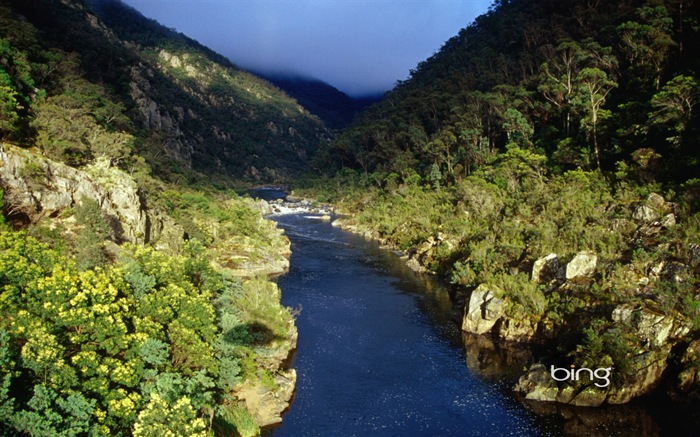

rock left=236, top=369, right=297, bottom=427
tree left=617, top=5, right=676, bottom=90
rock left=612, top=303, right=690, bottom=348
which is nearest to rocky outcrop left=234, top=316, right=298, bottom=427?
rock left=236, top=369, right=297, bottom=427

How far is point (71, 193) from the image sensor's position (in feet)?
113

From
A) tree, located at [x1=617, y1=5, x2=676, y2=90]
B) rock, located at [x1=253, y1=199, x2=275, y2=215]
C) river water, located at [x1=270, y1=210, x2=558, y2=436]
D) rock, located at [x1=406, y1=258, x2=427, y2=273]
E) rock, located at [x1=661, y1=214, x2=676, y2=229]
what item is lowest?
rock, located at [x1=253, y1=199, x2=275, y2=215]

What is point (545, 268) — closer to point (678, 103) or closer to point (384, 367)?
point (384, 367)

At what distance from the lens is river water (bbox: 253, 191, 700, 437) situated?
1019 inches

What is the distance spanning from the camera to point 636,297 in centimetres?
Answer: 3228

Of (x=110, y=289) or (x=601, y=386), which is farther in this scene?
(x=601, y=386)

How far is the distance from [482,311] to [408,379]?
36.3ft

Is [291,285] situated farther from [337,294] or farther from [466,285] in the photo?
[466,285]

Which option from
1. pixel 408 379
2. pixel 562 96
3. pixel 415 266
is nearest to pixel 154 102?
pixel 415 266

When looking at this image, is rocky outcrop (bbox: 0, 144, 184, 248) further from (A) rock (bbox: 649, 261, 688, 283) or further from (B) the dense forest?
(A) rock (bbox: 649, 261, 688, 283)

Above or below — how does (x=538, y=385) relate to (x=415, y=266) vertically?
above

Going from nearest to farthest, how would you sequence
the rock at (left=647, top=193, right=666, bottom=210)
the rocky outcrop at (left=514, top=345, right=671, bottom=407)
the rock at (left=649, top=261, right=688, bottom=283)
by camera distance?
the rocky outcrop at (left=514, top=345, right=671, bottom=407), the rock at (left=649, top=261, right=688, bottom=283), the rock at (left=647, top=193, right=666, bottom=210)

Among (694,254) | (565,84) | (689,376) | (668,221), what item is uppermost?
(565,84)

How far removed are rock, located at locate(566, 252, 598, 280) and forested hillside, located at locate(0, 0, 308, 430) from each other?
76.5 feet
